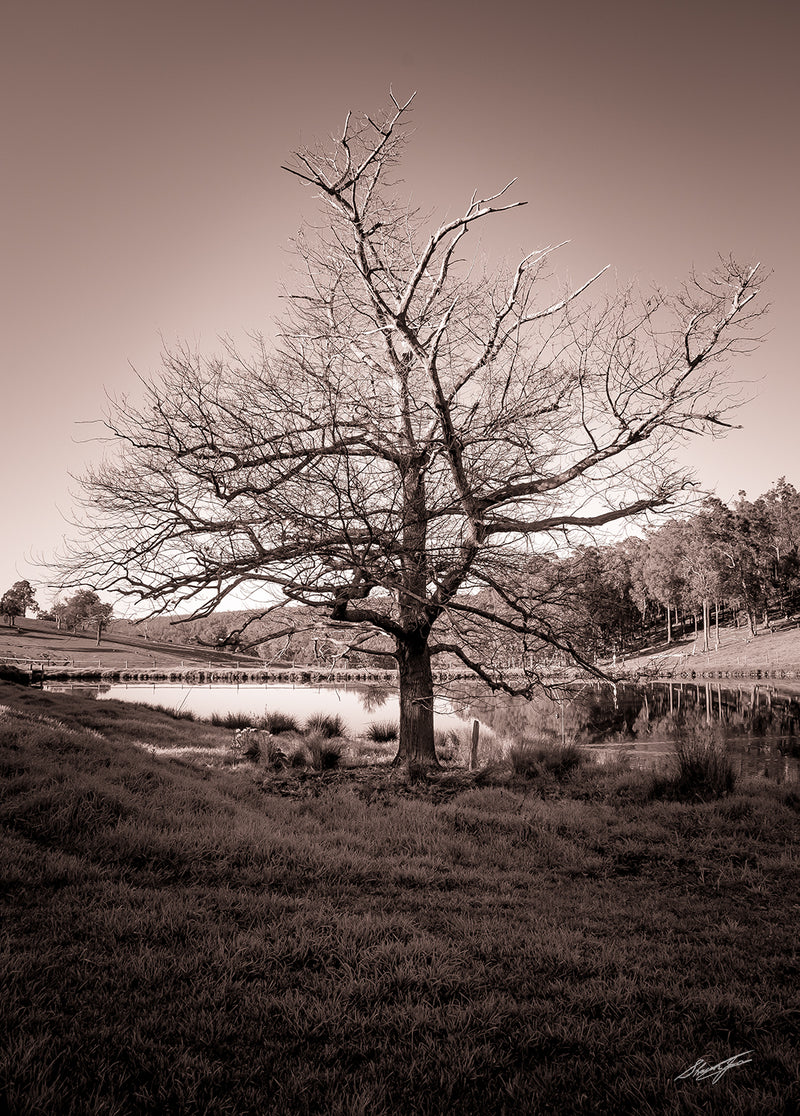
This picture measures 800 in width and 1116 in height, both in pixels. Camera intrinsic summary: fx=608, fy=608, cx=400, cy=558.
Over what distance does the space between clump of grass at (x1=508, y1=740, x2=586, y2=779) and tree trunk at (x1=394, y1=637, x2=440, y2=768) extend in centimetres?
193

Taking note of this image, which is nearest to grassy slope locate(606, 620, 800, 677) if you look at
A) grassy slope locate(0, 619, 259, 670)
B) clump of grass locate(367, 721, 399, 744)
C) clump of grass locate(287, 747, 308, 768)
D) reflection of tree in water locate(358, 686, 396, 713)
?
reflection of tree in water locate(358, 686, 396, 713)

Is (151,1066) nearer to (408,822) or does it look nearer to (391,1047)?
(391,1047)

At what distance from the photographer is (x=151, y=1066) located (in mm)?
2900

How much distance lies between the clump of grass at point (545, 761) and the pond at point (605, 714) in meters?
0.83

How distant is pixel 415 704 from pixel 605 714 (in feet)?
64.2

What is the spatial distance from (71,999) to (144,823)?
3.36 m

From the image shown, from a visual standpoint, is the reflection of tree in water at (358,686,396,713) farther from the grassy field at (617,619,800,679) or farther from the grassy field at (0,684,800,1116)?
the grassy field at (0,684,800,1116)

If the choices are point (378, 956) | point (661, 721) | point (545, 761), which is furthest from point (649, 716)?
point (378, 956)

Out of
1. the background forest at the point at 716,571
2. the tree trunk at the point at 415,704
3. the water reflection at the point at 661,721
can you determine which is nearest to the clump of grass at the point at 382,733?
the water reflection at the point at 661,721

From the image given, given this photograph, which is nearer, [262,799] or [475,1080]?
[475,1080]

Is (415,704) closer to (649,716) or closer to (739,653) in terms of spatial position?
(649,716)

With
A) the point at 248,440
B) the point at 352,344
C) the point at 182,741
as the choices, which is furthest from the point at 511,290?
the point at 182,741

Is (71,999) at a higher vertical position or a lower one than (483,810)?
higher
